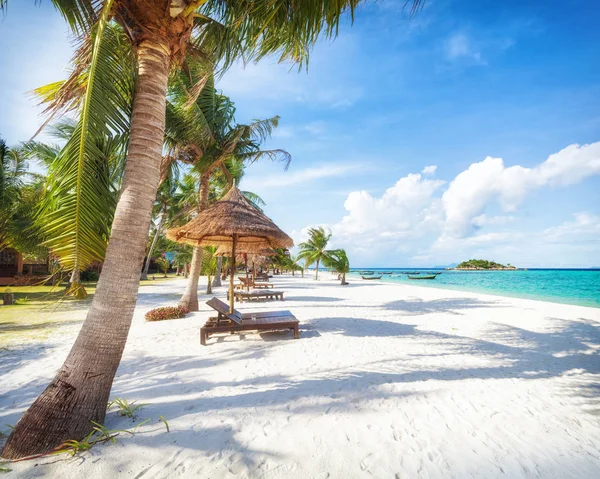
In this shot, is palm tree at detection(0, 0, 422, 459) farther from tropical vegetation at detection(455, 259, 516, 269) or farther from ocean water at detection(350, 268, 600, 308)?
tropical vegetation at detection(455, 259, 516, 269)

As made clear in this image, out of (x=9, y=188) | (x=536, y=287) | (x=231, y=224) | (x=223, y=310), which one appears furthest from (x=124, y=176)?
(x=536, y=287)

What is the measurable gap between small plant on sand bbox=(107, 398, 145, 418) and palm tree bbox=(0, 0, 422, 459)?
39cm

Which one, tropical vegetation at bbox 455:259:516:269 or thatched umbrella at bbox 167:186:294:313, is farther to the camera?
tropical vegetation at bbox 455:259:516:269

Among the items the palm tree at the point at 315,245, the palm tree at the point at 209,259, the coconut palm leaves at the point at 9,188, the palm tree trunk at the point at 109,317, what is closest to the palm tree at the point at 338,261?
the palm tree at the point at 315,245

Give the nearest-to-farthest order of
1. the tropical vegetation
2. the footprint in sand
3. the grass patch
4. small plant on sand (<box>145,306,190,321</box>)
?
1. the footprint in sand
2. the grass patch
3. small plant on sand (<box>145,306,190,321</box>)
4. the tropical vegetation

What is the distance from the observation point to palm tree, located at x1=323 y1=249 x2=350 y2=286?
3027 centimetres

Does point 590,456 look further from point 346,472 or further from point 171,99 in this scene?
point 171,99

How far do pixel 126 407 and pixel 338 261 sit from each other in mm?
28479

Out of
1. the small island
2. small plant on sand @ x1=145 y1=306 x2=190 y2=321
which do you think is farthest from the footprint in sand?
the small island

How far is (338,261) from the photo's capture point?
3103 cm

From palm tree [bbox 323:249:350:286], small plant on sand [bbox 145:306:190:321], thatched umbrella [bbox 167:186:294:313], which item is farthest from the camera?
palm tree [bbox 323:249:350:286]

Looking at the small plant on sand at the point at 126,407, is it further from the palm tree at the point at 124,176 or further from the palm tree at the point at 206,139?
the palm tree at the point at 206,139

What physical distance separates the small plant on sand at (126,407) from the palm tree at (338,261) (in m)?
27.3

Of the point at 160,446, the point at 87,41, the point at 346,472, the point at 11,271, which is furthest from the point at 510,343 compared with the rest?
the point at 11,271
